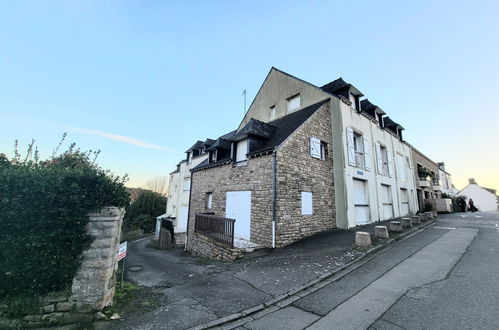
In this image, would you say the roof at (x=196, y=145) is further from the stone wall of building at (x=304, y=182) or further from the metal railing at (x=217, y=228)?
the stone wall of building at (x=304, y=182)

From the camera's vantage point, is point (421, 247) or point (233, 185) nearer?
point (421, 247)

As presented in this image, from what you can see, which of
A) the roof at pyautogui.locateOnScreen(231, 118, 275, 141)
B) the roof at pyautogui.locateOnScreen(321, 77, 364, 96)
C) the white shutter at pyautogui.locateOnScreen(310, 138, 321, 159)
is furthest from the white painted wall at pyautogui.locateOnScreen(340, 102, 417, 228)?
the roof at pyautogui.locateOnScreen(231, 118, 275, 141)

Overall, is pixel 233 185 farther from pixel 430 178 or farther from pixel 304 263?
pixel 430 178

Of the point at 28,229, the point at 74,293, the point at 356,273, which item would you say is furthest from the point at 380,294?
the point at 28,229

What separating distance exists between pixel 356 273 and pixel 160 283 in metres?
5.31

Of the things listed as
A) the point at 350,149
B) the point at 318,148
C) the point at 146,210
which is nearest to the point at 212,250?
the point at 318,148

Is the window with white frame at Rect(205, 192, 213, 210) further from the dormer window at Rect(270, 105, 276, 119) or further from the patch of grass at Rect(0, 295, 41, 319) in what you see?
the patch of grass at Rect(0, 295, 41, 319)

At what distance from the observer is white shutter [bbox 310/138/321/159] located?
36.3ft

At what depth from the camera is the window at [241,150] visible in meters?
11.5

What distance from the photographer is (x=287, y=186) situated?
374 inches

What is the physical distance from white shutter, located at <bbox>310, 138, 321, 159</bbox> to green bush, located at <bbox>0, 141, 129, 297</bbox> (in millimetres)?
9435

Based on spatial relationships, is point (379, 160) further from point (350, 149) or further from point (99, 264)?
point (99, 264)

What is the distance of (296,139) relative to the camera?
10359mm

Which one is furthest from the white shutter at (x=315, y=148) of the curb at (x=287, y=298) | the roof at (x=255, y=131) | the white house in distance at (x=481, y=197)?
the white house in distance at (x=481, y=197)
